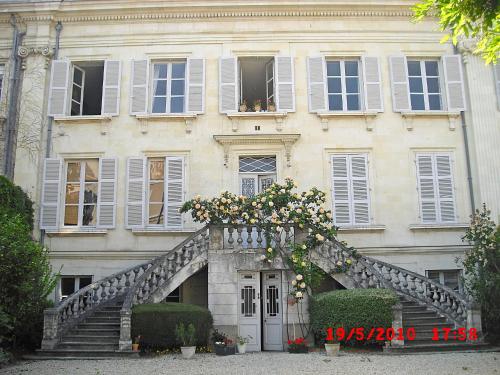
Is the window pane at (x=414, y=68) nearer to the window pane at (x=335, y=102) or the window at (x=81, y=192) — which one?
the window pane at (x=335, y=102)

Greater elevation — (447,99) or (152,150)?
(447,99)

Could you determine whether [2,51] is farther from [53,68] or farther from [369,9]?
[369,9]

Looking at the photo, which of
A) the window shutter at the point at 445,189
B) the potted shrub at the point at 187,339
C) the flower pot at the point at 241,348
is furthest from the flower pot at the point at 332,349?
the window shutter at the point at 445,189

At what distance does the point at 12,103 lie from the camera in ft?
48.1

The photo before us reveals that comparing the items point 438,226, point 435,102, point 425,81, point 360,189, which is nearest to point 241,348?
point 360,189

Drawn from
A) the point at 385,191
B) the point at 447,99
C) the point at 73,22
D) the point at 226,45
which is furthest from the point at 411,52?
the point at 73,22

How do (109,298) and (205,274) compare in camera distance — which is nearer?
(109,298)

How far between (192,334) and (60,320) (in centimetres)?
300

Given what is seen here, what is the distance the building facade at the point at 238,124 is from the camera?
1395cm

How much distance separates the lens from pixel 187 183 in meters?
14.2

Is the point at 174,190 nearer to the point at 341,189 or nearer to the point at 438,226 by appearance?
the point at 341,189

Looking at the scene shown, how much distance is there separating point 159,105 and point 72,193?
3.52 metres

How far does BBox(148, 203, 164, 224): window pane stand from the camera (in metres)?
14.2

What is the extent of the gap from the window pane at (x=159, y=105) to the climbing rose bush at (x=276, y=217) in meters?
3.93
